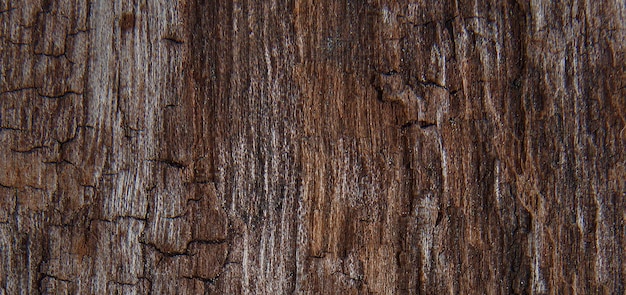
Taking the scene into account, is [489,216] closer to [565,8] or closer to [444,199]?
[444,199]

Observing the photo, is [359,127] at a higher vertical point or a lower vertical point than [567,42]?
lower

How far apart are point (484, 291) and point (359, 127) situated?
61 centimetres

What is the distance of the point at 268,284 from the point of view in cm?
144

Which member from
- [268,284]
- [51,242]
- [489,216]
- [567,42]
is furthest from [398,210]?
[51,242]

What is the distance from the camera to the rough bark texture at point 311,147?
1388 millimetres

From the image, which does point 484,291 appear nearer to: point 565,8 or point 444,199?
point 444,199

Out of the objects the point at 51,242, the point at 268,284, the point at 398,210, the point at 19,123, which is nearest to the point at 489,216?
the point at 398,210

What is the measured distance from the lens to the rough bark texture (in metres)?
1.39

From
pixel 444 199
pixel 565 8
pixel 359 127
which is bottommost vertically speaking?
pixel 444 199

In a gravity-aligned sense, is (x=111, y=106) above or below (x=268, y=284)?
above

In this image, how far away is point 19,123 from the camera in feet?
4.82

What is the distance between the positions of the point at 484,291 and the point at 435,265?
16cm

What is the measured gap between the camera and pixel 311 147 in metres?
1.43

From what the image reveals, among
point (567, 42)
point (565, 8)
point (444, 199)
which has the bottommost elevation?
point (444, 199)
